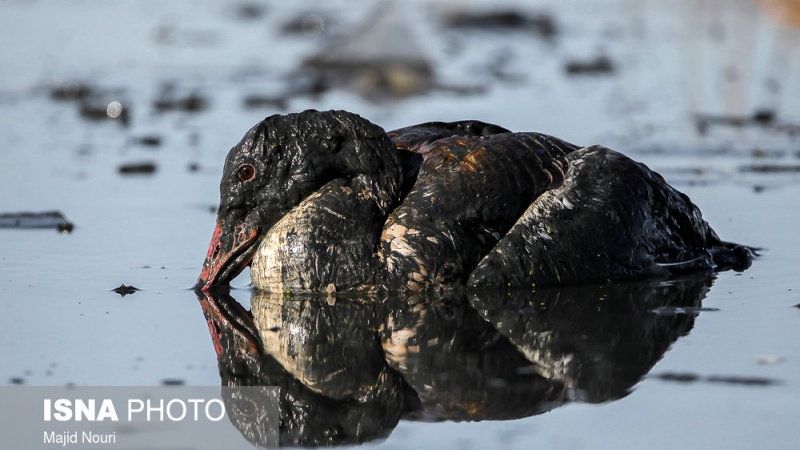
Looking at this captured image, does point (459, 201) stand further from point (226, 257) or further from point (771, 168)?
point (771, 168)

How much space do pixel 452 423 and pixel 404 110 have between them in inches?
349

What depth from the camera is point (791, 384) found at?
205 inches

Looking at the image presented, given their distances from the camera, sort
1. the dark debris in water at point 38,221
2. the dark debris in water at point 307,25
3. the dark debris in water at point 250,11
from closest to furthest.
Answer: the dark debris in water at point 38,221
the dark debris in water at point 307,25
the dark debris in water at point 250,11

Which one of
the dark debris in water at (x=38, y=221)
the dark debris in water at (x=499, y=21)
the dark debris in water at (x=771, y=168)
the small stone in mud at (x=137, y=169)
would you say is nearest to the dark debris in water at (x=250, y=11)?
the dark debris in water at (x=499, y=21)

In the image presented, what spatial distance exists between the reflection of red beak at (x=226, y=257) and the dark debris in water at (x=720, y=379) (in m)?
2.61

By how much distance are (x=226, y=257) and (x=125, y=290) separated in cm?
56

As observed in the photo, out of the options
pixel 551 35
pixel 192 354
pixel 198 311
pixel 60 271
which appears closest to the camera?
pixel 192 354

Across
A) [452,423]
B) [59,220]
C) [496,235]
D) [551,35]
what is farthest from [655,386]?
[551,35]

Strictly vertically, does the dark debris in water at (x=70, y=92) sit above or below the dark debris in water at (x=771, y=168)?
above

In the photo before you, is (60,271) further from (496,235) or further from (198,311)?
(496,235)

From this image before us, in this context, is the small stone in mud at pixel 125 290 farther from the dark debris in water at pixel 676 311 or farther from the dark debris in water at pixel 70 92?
the dark debris in water at pixel 70 92

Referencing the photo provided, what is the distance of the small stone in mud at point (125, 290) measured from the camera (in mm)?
7121

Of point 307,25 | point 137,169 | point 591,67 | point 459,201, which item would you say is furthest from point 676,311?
point 307,25

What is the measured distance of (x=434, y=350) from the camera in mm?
5898
